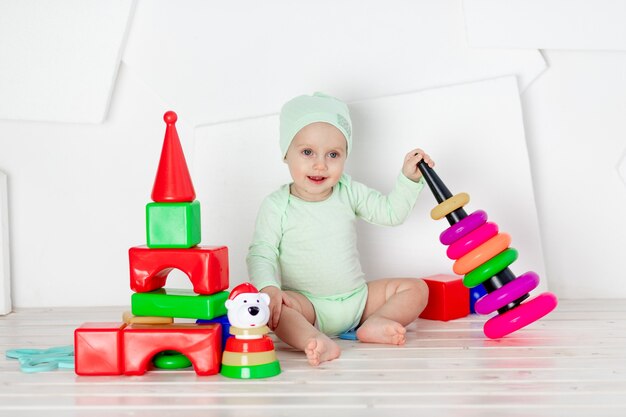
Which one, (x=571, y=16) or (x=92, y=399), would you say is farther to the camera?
(x=571, y=16)

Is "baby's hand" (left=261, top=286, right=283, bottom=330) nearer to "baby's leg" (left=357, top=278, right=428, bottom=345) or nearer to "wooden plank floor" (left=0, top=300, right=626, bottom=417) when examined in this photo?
"wooden plank floor" (left=0, top=300, right=626, bottom=417)

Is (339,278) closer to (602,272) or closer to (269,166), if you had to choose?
(269,166)

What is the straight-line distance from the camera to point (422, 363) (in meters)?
1.62

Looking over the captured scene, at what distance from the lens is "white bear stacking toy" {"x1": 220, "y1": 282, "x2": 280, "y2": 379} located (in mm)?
1539

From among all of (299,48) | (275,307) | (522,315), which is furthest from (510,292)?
(299,48)

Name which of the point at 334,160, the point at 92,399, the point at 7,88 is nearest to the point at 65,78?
the point at 7,88

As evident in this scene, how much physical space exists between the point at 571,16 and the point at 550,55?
122 mm

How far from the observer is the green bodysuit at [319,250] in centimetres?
195

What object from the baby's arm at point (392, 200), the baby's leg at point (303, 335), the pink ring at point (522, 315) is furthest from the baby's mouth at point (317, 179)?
the pink ring at point (522, 315)

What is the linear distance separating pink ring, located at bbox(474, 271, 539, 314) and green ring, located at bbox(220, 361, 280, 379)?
0.52 metres

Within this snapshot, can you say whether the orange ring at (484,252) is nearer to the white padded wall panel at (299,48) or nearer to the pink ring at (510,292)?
the pink ring at (510,292)

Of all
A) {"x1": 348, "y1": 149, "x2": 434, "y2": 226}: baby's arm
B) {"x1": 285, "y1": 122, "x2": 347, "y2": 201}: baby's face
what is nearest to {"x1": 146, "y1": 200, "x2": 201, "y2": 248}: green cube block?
{"x1": 285, "y1": 122, "x2": 347, "y2": 201}: baby's face

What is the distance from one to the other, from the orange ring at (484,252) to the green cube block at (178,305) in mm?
543

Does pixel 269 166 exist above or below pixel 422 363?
above
